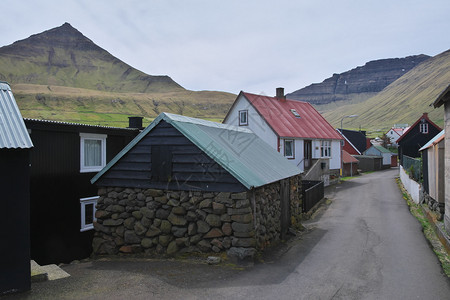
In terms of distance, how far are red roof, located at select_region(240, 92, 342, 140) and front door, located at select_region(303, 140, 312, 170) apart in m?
0.79

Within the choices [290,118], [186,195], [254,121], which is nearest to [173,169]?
[186,195]

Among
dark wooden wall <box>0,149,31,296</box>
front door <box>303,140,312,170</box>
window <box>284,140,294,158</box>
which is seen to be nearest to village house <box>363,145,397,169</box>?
front door <box>303,140,312,170</box>

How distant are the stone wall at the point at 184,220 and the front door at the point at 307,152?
21.3m

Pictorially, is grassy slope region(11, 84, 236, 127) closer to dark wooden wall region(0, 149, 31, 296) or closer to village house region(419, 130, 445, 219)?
village house region(419, 130, 445, 219)

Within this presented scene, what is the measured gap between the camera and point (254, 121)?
31969 millimetres

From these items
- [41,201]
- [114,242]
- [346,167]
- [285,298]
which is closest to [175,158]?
[114,242]

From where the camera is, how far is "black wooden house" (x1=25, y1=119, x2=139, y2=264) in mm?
13461

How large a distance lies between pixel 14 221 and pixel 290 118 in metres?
30.0

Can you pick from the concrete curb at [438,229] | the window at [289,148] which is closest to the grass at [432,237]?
the concrete curb at [438,229]

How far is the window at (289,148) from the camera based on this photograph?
30656 mm

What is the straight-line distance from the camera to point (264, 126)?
3075cm

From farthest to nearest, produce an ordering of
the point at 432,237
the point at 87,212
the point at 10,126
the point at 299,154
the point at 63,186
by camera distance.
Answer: the point at 299,154, the point at 87,212, the point at 63,186, the point at 432,237, the point at 10,126

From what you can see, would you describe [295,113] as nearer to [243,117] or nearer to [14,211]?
[243,117]

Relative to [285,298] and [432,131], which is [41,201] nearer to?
[285,298]
